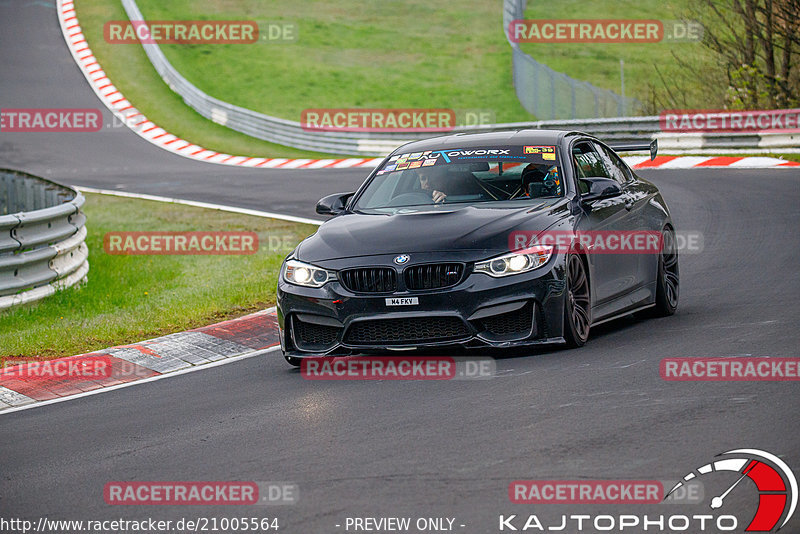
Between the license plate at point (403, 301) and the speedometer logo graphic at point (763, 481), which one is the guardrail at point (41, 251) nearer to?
the license plate at point (403, 301)

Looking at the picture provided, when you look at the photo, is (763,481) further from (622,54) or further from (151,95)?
(622,54)

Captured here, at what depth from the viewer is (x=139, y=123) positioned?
35.3 metres

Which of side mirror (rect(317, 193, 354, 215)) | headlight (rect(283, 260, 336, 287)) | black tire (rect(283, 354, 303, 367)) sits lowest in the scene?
black tire (rect(283, 354, 303, 367))

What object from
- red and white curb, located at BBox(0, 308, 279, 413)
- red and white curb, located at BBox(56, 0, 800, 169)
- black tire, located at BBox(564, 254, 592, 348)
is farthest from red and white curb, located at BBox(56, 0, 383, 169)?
black tire, located at BBox(564, 254, 592, 348)

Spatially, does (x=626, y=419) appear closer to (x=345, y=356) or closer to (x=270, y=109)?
(x=345, y=356)

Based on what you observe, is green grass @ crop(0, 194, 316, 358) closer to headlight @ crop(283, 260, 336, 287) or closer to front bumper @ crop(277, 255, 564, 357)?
headlight @ crop(283, 260, 336, 287)

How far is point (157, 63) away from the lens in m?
41.6

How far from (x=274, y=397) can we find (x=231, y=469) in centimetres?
182

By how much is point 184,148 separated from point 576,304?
25.0 meters

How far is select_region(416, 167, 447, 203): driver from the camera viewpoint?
9281 mm

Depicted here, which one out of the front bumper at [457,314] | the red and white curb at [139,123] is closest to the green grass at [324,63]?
the red and white curb at [139,123]

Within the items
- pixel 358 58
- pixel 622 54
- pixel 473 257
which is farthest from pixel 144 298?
pixel 622 54

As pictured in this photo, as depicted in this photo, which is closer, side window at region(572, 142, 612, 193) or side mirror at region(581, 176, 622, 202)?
side mirror at region(581, 176, 622, 202)

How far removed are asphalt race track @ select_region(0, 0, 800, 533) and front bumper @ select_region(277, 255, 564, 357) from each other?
264mm
